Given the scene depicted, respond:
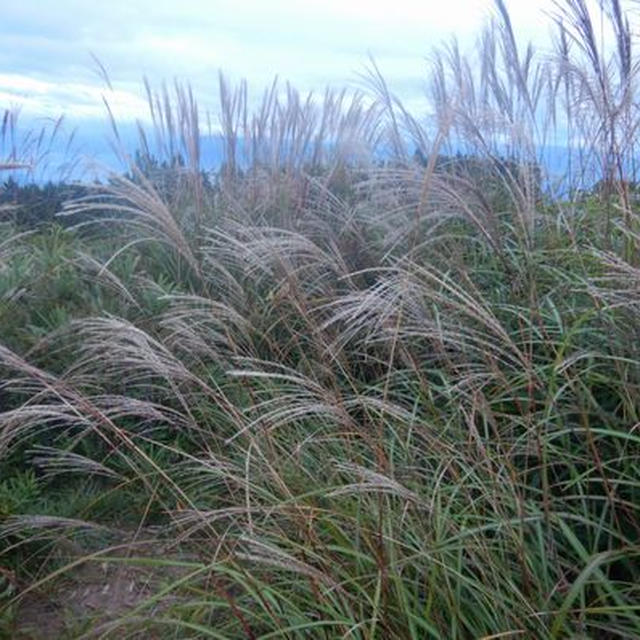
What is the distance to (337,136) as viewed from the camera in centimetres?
632

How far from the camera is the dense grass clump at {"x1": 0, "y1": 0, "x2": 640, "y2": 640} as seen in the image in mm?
2414

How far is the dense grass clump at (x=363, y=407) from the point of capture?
241cm

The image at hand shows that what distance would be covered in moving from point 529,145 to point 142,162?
3.07 meters

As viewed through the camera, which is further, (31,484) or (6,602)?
(31,484)

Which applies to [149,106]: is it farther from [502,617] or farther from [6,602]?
[502,617]

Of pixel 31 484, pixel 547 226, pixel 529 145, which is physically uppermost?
pixel 529 145

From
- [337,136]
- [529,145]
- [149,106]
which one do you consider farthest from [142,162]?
[529,145]

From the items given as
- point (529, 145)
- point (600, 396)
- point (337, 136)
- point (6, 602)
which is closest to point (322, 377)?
point (600, 396)

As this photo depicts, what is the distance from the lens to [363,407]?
114 inches

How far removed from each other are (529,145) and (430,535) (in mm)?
2558

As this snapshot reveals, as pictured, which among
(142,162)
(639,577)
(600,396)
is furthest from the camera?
(142,162)

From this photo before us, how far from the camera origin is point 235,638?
2.55 m

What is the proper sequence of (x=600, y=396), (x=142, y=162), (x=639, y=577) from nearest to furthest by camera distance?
(x=639, y=577) → (x=600, y=396) → (x=142, y=162)

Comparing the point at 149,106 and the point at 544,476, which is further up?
the point at 149,106
